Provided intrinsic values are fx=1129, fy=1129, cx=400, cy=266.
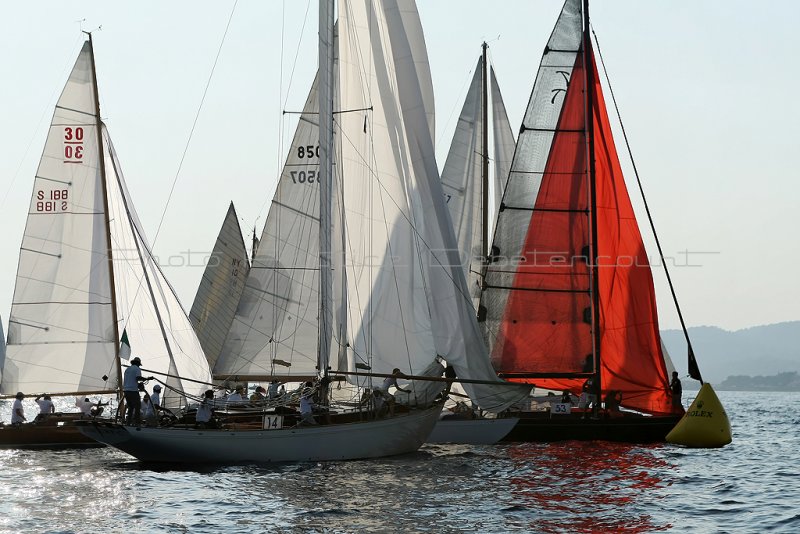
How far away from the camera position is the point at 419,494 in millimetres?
22938

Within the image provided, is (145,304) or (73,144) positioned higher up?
(73,144)

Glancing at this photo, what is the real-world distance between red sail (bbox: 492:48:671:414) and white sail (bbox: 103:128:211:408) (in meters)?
9.40

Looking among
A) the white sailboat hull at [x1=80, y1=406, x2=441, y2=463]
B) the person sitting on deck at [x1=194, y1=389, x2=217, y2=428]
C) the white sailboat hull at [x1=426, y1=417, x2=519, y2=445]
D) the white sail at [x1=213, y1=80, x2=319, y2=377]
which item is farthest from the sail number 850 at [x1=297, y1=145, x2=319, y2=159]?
the white sailboat hull at [x1=80, y1=406, x2=441, y2=463]

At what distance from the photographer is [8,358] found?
3253 cm

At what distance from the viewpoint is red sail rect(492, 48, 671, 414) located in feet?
112

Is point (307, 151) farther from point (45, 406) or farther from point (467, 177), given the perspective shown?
point (45, 406)

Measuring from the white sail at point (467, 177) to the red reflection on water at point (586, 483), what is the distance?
Result: 11148 mm

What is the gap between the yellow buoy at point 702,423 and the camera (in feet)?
105

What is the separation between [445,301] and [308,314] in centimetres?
1009

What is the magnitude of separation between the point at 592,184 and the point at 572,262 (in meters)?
2.47

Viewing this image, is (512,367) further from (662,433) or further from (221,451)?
(221,451)

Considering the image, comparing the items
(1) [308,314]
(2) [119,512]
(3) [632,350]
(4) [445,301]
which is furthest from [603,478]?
(1) [308,314]

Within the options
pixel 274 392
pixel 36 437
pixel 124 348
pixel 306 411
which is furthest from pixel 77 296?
pixel 306 411

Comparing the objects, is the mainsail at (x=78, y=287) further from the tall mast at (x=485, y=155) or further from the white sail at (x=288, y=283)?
the tall mast at (x=485, y=155)
